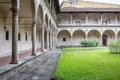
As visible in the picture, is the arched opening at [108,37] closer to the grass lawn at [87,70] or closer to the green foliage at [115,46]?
the green foliage at [115,46]

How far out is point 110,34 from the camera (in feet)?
168

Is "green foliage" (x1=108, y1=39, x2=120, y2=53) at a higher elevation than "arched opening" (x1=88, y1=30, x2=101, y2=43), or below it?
below

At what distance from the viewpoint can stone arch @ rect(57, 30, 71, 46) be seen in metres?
50.2

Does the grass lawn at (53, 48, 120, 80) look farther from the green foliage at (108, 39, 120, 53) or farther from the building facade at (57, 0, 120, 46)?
the building facade at (57, 0, 120, 46)

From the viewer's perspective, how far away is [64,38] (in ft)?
165

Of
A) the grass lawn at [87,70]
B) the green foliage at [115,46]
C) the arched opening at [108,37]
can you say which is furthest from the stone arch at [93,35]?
the grass lawn at [87,70]

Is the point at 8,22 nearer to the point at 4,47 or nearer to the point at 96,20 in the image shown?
the point at 4,47

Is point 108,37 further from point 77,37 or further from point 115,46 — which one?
point 115,46

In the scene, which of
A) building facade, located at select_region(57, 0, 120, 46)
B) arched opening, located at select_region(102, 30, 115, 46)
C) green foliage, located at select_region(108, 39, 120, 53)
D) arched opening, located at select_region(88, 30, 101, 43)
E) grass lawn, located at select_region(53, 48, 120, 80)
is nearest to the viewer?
grass lawn, located at select_region(53, 48, 120, 80)

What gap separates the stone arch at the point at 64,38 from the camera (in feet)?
165

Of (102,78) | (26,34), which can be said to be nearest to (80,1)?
(26,34)

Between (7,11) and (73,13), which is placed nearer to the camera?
(7,11)

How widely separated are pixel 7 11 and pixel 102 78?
12693 mm

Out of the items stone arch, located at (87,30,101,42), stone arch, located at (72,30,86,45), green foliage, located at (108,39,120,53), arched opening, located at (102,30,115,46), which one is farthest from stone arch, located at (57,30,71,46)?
green foliage, located at (108,39,120,53)
